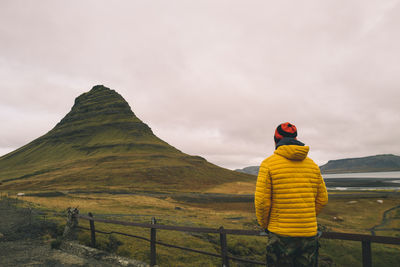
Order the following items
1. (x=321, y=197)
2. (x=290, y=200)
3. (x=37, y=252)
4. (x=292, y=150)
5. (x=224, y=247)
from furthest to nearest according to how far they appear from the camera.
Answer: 1. (x=37, y=252)
2. (x=224, y=247)
3. (x=321, y=197)
4. (x=290, y=200)
5. (x=292, y=150)

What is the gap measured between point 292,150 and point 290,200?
826 mm

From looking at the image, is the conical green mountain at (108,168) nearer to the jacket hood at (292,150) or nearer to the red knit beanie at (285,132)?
the red knit beanie at (285,132)

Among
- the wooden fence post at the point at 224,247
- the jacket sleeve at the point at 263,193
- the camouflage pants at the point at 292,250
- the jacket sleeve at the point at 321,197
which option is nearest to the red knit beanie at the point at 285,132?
the jacket sleeve at the point at 263,193

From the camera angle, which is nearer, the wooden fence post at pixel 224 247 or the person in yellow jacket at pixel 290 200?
the person in yellow jacket at pixel 290 200

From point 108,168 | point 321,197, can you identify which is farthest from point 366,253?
point 108,168

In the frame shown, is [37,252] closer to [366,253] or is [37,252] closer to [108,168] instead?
[366,253]

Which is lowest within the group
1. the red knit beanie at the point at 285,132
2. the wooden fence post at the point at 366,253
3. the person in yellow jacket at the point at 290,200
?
the wooden fence post at the point at 366,253

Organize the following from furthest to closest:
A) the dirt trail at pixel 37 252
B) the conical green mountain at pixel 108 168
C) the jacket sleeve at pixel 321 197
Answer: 1. the conical green mountain at pixel 108 168
2. the dirt trail at pixel 37 252
3. the jacket sleeve at pixel 321 197

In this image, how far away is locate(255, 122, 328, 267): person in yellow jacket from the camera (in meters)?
4.05

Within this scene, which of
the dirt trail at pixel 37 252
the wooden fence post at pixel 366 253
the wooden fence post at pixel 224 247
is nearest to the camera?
the wooden fence post at pixel 366 253

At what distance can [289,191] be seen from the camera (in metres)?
4.05

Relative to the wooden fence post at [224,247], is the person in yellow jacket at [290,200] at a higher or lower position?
higher

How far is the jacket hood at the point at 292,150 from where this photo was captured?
3962mm

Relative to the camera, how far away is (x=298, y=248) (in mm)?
4105
